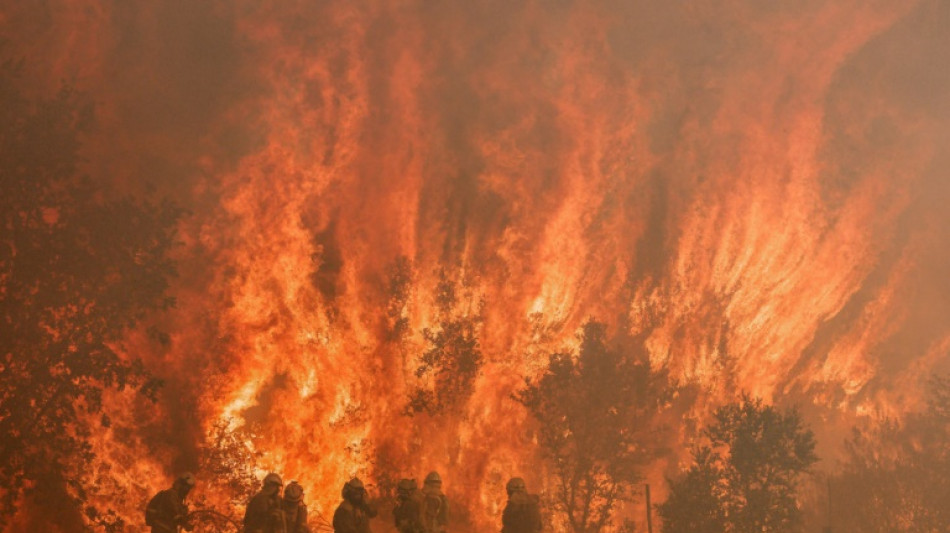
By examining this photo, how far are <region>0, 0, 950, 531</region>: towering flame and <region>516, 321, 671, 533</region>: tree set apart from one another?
169 centimetres

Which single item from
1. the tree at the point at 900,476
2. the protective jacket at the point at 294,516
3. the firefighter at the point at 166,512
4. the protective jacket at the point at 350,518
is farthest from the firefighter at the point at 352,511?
the tree at the point at 900,476

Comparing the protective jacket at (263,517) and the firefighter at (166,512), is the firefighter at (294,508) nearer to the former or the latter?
the protective jacket at (263,517)

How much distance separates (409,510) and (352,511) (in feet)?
3.93

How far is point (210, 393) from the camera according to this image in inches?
1055

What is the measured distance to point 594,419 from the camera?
3155cm

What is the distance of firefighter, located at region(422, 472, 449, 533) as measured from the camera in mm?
15562

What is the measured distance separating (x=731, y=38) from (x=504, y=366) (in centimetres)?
2392

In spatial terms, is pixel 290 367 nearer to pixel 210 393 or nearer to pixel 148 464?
pixel 210 393

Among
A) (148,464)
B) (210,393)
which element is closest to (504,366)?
(210,393)

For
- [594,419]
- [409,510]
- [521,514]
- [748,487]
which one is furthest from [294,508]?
[594,419]

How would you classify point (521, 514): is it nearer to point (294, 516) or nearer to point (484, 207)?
point (294, 516)

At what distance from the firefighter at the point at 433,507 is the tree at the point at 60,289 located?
534 inches

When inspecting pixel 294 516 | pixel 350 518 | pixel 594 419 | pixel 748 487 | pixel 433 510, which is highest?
pixel 594 419

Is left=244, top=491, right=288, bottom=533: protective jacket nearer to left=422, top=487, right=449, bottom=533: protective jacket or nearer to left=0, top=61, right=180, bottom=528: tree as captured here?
left=422, top=487, right=449, bottom=533: protective jacket
